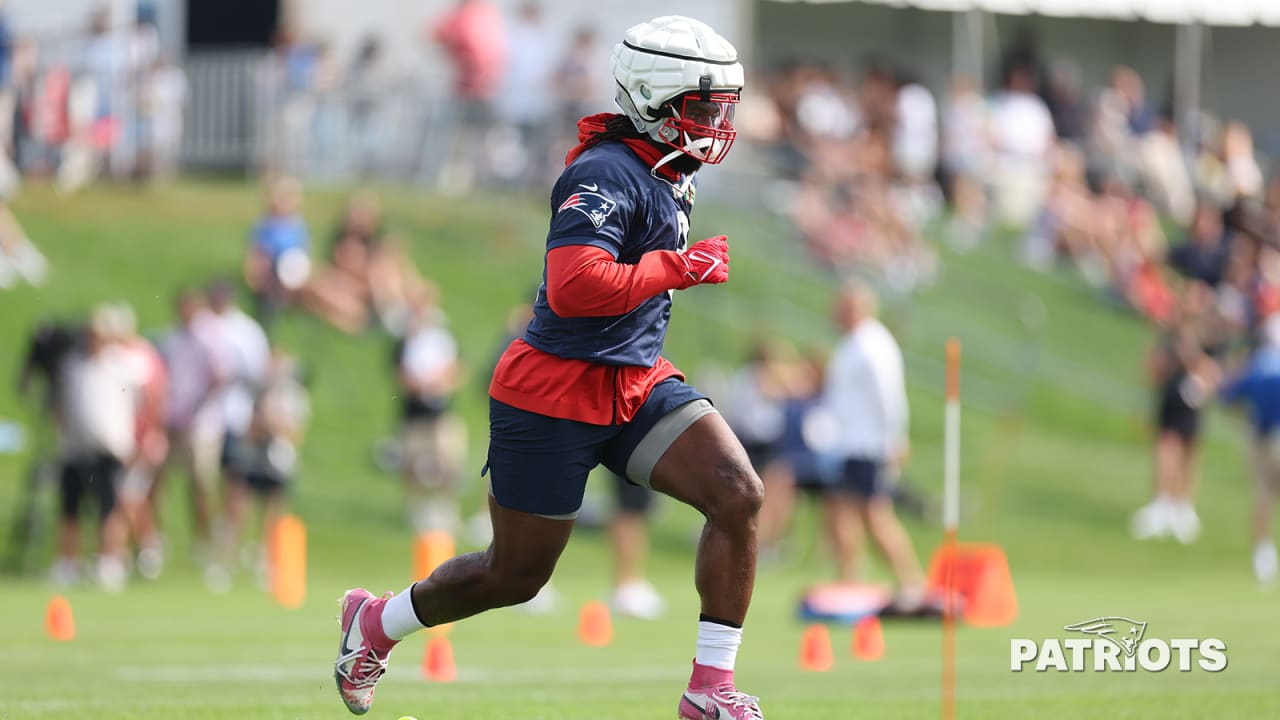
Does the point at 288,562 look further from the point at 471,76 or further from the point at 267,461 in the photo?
the point at 471,76

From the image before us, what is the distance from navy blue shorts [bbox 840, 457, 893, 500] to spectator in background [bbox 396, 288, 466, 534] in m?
5.34

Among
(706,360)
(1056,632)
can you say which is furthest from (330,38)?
(1056,632)

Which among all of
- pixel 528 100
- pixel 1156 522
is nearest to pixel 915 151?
pixel 528 100

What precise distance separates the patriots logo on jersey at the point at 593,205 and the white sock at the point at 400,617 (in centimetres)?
157

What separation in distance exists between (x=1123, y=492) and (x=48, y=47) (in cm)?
1364

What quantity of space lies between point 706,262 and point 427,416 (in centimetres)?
1235

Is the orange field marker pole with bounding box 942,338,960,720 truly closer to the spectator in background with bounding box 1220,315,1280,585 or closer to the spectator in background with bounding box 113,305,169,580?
the spectator in background with bounding box 1220,315,1280,585

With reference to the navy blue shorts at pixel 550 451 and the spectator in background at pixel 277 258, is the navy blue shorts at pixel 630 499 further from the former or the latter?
the navy blue shorts at pixel 550 451

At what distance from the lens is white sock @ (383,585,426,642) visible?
6895mm

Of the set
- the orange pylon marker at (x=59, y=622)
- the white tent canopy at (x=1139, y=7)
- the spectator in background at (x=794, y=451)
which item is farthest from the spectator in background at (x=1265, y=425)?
the orange pylon marker at (x=59, y=622)

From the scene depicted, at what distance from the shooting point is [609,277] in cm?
622

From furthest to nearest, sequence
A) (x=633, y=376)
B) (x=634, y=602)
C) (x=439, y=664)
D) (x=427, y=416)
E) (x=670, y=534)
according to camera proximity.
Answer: (x=670, y=534) < (x=427, y=416) < (x=634, y=602) < (x=439, y=664) < (x=633, y=376)

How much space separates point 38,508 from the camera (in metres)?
17.8

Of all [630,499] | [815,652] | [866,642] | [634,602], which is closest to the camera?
[815,652]
